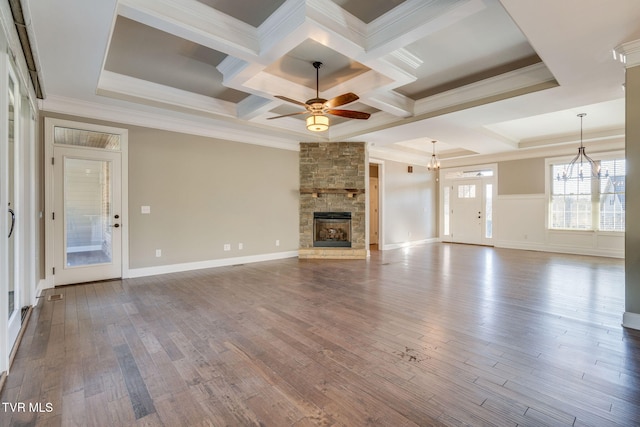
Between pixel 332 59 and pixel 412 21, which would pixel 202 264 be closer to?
pixel 332 59

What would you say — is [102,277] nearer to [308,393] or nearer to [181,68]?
[181,68]

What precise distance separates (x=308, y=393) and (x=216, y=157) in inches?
201

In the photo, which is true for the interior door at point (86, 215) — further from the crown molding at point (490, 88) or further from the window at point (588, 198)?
the window at point (588, 198)

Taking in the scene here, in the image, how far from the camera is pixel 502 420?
67.6 inches

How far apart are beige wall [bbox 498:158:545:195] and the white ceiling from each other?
7.10 ft

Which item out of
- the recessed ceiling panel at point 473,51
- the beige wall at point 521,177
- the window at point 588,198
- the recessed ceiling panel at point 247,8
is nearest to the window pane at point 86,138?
the recessed ceiling panel at point 247,8

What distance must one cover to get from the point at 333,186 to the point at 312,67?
3.54m

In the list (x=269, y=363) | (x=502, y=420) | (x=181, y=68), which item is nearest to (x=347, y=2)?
(x=181, y=68)

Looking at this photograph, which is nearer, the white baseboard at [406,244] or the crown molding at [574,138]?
the crown molding at [574,138]

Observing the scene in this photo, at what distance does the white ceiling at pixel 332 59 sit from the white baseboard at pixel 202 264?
8.31ft

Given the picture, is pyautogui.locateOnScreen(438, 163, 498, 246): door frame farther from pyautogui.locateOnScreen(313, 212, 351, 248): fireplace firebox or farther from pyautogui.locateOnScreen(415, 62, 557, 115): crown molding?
pyautogui.locateOnScreen(415, 62, 557, 115): crown molding

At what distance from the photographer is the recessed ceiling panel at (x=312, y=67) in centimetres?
367

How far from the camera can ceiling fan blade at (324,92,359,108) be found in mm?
3635

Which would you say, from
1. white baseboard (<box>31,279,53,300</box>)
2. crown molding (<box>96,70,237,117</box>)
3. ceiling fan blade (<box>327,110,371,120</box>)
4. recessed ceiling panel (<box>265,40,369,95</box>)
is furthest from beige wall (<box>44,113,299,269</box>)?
ceiling fan blade (<box>327,110,371,120</box>)
